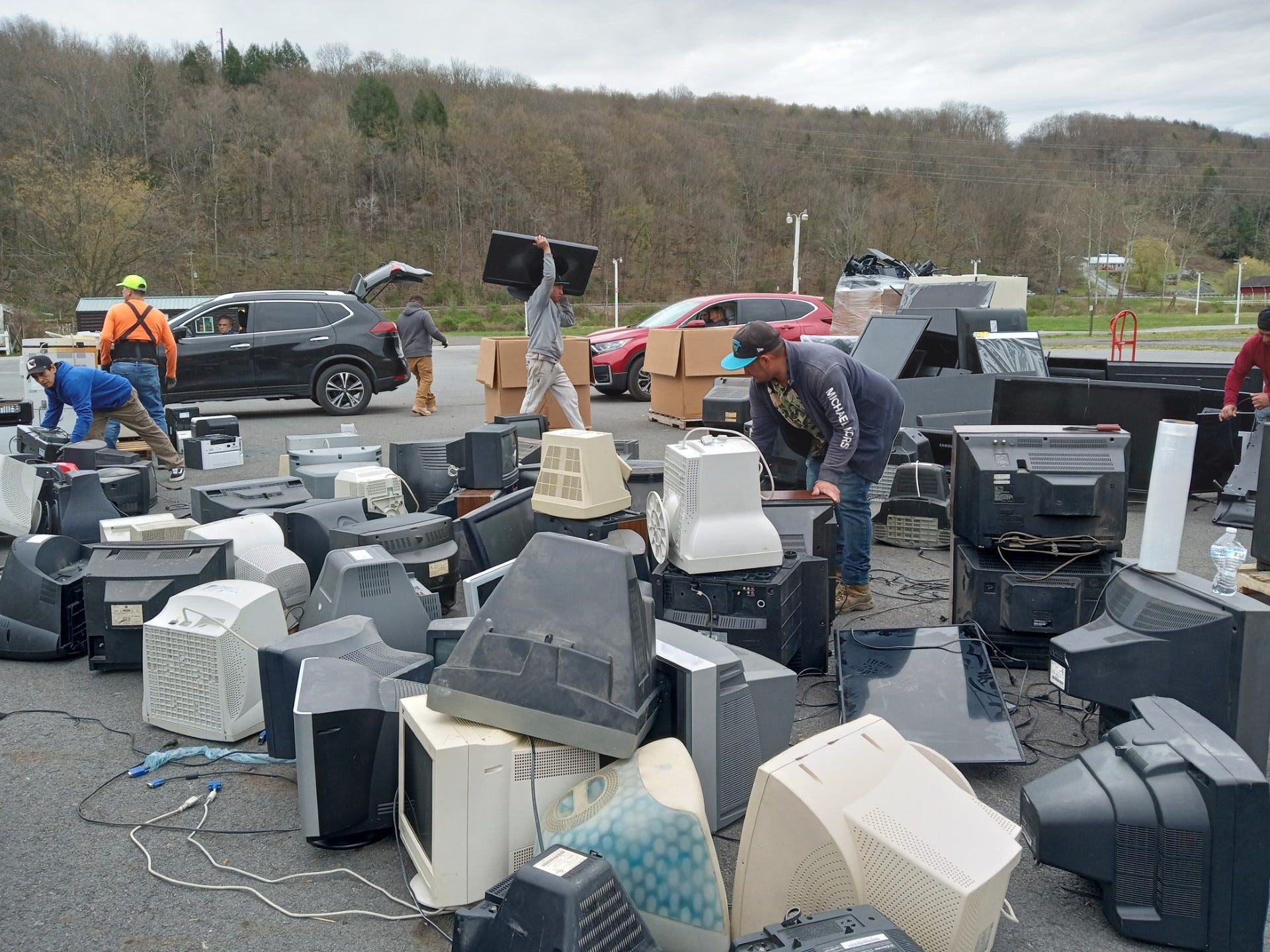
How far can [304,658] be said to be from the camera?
3.35 meters

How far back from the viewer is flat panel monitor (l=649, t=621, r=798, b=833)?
291cm

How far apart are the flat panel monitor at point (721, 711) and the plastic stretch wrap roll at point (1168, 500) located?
141cm

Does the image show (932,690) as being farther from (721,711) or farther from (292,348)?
(292,348)

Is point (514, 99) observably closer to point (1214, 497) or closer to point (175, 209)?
point (175, 209)

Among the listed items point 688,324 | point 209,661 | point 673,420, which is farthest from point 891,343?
point 209,661

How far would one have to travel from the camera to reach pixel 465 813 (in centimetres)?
258

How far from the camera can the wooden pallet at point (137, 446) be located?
9312mm

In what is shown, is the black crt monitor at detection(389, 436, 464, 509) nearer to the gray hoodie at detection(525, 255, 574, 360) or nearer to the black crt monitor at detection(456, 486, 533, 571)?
the black crt monitor at detection(456, 486, 533, 571)

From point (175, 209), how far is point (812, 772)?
53.9m

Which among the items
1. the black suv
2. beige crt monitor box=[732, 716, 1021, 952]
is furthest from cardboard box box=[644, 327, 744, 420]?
beige crt monitor box=[732, 716, 1021, 952]

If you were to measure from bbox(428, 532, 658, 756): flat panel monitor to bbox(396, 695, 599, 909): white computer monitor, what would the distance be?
7 cm

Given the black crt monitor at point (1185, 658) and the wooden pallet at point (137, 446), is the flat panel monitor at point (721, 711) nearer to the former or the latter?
the black crt monitor at point (1185, 658)

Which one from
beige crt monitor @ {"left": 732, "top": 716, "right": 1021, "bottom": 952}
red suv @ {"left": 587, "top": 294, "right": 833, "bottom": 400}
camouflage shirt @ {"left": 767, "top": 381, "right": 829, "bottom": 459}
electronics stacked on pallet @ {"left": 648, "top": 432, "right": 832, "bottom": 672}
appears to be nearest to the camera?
beige crt monitor @ {"left": 732, "top": 716, "right": 1021, "bottom": 952}

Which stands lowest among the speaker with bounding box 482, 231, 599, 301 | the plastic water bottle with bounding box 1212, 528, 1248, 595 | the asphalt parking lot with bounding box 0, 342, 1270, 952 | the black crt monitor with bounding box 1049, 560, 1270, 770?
the asphalt parking lot with bounding box 0, 342, 1270, 952
